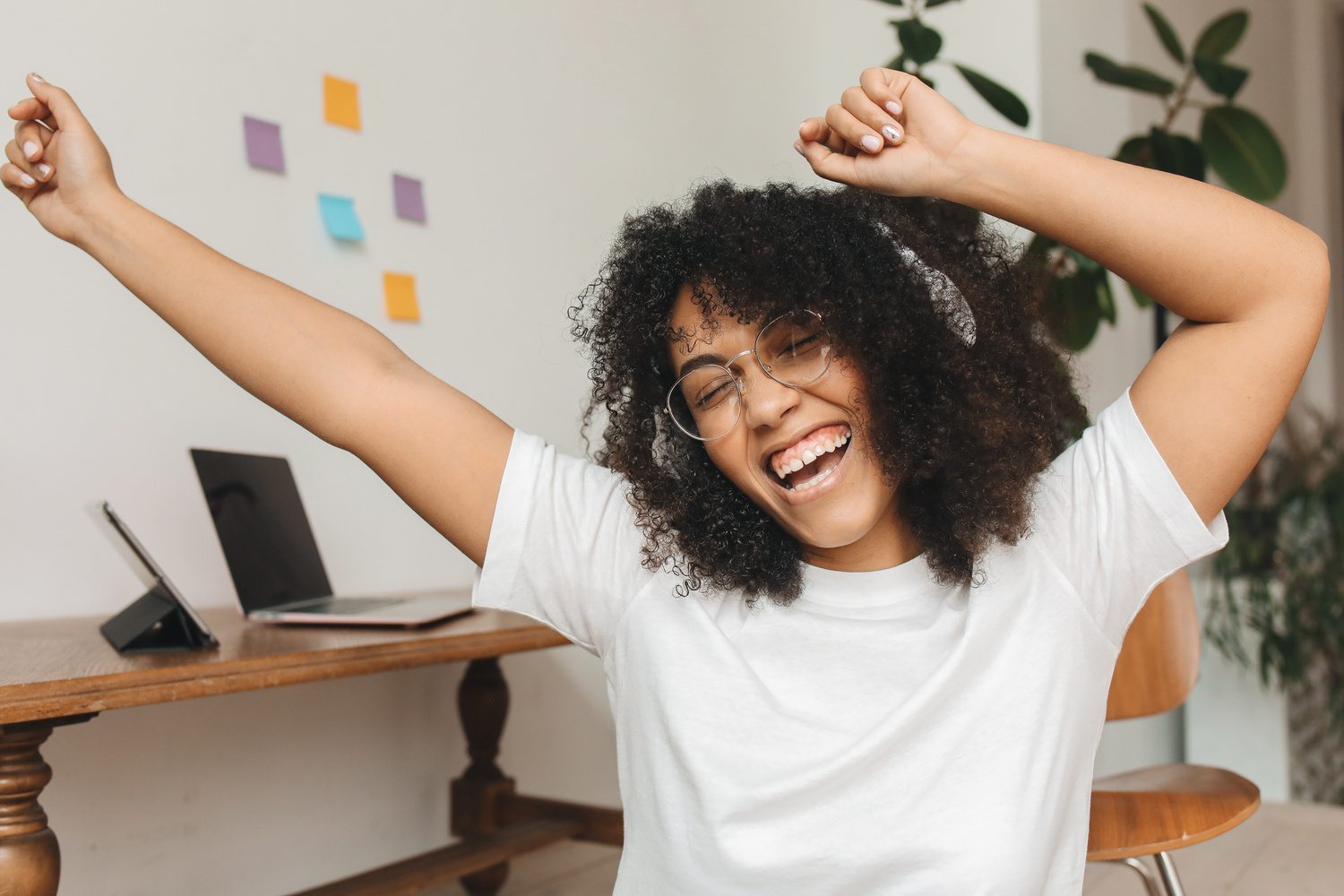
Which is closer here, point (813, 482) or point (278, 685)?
point (813, 482)

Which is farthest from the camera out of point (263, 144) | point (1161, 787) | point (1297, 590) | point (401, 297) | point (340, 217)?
point (1297, 590)

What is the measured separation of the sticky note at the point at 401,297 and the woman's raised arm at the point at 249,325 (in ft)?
3.64

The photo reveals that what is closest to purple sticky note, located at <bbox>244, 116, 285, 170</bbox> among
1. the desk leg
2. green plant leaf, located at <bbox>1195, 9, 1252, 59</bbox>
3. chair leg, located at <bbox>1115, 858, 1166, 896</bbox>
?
the desk leg

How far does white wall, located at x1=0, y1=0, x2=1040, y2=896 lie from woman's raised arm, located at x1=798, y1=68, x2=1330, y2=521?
1293 millimetres

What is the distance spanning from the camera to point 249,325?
35.8 inches

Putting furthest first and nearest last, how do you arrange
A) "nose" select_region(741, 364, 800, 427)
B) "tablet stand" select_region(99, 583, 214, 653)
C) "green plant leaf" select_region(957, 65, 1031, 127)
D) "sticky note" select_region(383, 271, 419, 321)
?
"green plant leaf" select_region(957, 65, 1031, 127)
"sticky note" select_region(383, 271, 419, 321)
"tablet stand" select_region(99, 583, 214, 653)
"nose" select_region(741, 364, 800, 427)

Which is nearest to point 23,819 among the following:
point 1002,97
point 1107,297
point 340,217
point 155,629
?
point 155,629

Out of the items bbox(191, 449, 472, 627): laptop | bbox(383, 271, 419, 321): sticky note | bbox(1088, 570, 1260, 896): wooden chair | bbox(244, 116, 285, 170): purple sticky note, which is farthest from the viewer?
bbox(383, 271, 419, 321): sticky note

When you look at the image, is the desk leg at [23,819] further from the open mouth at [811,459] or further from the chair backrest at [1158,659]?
the chair backrest at [1158,659]

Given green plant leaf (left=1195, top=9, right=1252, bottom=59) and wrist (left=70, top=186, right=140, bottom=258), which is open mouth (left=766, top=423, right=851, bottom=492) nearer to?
wrist (left=70, top=186, right=140, bottom=258)

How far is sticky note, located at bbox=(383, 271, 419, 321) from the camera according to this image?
6.72 feet

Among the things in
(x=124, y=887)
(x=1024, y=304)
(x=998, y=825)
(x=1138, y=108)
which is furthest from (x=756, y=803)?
(x=1138, y=108)

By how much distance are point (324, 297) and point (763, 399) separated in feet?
4.06

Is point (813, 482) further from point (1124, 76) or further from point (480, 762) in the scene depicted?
point (1124, 76)
